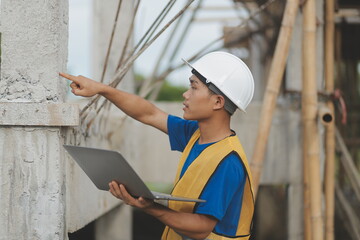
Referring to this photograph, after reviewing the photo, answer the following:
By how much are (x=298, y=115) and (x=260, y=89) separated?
3.44 meters

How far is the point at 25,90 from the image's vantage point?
3096 millimetres

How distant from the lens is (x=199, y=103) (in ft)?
9.59

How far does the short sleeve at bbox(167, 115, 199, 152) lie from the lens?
3330mm

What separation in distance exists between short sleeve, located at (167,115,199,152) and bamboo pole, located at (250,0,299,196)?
1.27 metres

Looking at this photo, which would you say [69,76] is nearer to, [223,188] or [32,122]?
[32,122]

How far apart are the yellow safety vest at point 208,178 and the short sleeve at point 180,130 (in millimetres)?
392

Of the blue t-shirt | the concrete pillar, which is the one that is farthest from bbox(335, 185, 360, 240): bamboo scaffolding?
the concrete pillar

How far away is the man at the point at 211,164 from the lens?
8.64 feet

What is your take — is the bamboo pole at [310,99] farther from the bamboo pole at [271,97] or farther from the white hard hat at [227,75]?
the white hard hat at [227,75]

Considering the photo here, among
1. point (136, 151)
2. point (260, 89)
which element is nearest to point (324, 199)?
point (136, 151)

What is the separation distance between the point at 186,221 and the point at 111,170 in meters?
0.41

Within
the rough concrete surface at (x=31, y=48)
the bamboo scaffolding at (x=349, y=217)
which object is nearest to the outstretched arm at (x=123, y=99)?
the rough concrete surface at (x=31, y=48)

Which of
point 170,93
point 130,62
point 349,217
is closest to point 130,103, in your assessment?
point 130,62

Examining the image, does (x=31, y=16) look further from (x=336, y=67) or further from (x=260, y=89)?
(x=260, y=89)
